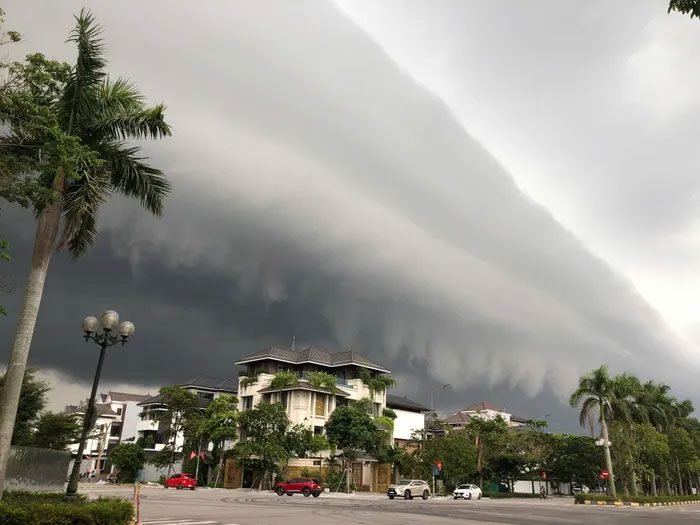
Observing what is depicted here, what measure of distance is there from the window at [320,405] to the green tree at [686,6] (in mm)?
57186

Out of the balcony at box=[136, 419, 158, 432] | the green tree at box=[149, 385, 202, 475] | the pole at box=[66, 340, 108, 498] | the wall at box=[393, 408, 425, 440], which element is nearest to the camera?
the pole at box=[66, 340, 108, 498]

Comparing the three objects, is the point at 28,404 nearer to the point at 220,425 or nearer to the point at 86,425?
the point at 220,425

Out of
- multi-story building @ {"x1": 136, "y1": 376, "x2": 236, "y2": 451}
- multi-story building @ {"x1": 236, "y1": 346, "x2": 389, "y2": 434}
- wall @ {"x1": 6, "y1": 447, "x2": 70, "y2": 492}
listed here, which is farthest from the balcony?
wall @ {"x1": 6, "y1": 447, "x2": 70, "y2": 492}

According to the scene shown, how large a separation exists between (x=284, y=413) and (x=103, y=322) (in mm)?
41540

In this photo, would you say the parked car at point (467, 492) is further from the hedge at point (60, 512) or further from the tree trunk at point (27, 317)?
the tree trunk at point (27, 317)

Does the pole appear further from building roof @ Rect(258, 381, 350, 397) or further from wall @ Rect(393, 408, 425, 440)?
wall @ Rect(393, 408, 425, 440)

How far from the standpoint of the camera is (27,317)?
1397 cm

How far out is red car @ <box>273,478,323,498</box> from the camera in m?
46.9

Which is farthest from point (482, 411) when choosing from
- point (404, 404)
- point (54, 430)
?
point (54, 430)

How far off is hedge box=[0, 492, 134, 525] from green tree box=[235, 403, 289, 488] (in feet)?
136

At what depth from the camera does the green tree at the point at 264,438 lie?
177 ft

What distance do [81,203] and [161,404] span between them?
6999 centimetres

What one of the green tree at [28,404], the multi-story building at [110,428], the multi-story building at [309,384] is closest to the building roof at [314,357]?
the multi-story building at [309,384]

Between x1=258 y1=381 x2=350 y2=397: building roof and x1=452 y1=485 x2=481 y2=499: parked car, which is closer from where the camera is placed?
x1=452 y1=485 x2=481 y2=499: parked car
